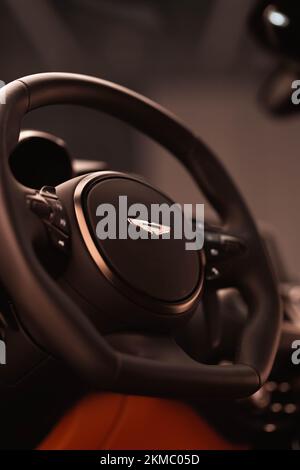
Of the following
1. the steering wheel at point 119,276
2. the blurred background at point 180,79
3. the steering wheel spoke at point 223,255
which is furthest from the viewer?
the blurred background at point 180,79

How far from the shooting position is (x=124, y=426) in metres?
0.59

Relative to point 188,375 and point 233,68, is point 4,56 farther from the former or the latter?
point 188,375

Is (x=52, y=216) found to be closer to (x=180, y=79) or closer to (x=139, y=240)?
(x=139, y=240)

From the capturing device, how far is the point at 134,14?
2.22 metres

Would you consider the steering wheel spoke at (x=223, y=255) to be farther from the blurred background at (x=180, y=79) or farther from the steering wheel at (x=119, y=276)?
the blurred background at (x=180, y=79)

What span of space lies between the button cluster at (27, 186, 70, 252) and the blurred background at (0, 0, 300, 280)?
1.63 m

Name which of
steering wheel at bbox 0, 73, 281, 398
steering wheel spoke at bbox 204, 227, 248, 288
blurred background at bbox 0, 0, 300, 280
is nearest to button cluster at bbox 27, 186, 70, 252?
steering wheel at bbox 0, 73, 281, 398

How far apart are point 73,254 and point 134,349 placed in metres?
0.09

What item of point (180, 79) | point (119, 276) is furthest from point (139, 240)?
point (180, 79)

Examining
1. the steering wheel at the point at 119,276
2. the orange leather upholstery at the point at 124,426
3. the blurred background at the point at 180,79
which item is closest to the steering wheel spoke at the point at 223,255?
the steering wheel at the point at 119,276

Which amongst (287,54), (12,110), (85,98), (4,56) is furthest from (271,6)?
(4,56)

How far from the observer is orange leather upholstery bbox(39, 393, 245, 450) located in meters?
0.57

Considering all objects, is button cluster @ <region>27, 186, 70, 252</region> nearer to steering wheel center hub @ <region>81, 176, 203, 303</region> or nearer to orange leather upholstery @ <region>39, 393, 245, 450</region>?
steering wheel center hub @ <region>81, 176, 203, 303</region>

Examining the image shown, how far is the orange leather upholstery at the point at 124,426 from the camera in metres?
0.57
